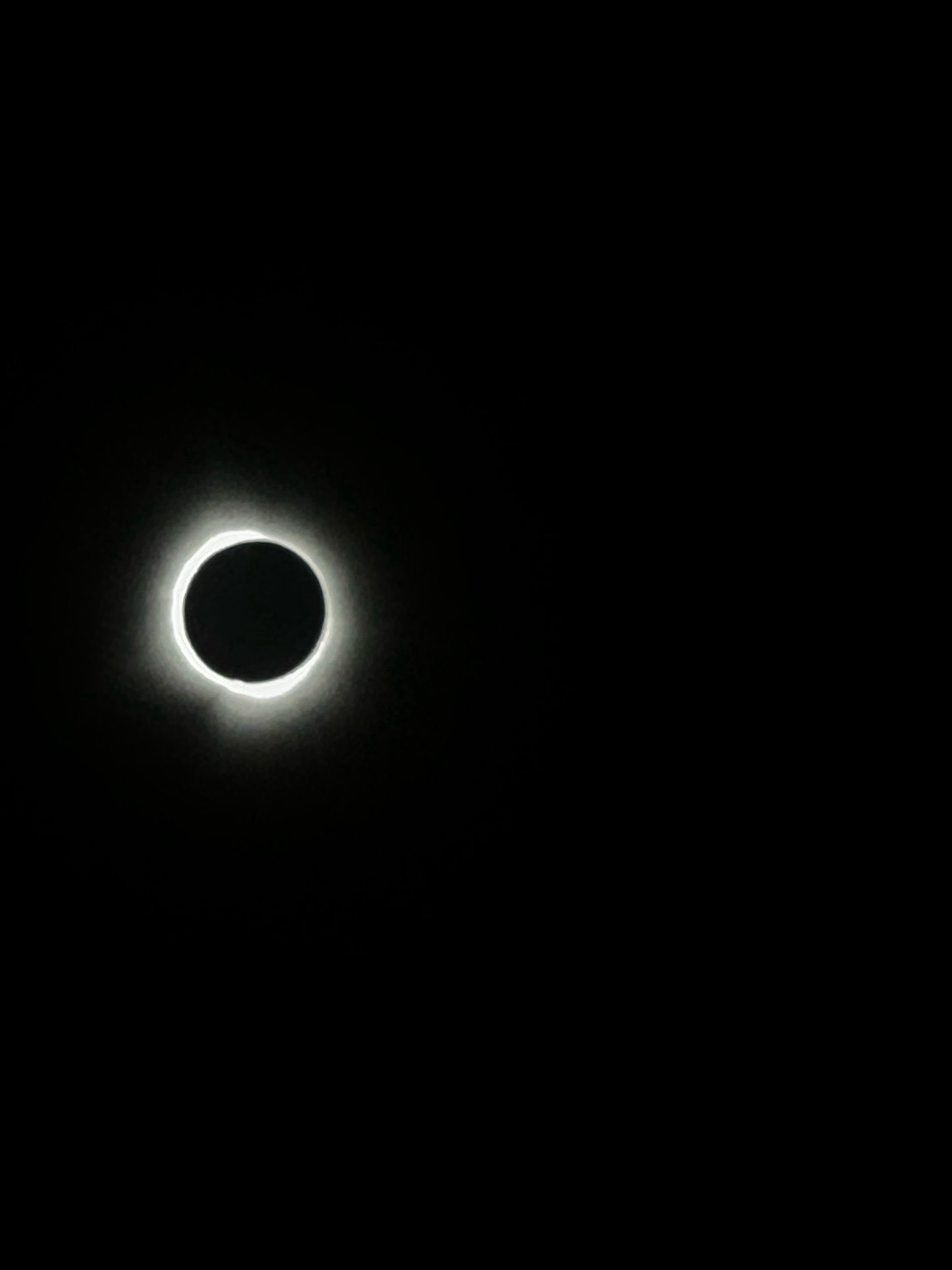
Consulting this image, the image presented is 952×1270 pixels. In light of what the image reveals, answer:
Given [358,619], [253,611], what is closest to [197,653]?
[253,611]

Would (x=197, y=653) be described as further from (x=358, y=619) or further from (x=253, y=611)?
(x=358, y=619)

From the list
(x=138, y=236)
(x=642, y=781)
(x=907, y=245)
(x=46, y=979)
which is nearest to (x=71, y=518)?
(x=138, y=236)
